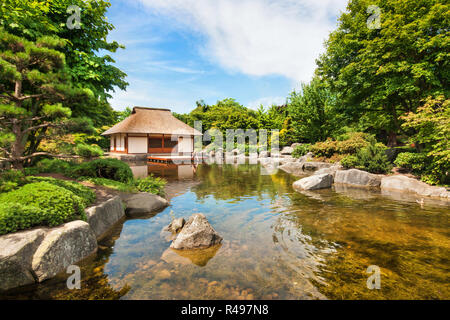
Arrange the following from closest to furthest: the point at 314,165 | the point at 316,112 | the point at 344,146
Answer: the point at 344,146, the point at 314,165, the point at 316,112

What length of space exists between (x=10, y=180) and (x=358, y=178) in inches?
520

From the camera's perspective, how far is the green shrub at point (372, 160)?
11.7m

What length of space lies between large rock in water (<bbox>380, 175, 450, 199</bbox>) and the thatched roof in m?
21.2

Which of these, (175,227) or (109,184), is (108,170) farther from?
(175,227)

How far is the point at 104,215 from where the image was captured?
5.25 meters

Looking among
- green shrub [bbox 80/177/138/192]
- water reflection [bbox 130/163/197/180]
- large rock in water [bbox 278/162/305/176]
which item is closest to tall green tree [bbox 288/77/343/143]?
large rock in water [bbox 278/162/305/176]

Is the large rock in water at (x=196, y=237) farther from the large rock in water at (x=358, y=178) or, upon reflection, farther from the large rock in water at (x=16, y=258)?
the large rock in water at (x=358, y=178)

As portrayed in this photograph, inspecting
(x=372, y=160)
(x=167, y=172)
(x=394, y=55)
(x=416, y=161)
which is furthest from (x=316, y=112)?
(x=167, y=172)

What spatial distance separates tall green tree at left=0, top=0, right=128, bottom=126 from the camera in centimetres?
562

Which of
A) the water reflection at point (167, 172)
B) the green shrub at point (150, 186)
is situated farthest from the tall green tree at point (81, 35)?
the water reflection at point (167, 172)

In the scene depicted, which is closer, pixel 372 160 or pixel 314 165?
pixel 372 160
